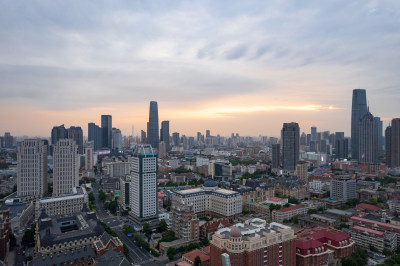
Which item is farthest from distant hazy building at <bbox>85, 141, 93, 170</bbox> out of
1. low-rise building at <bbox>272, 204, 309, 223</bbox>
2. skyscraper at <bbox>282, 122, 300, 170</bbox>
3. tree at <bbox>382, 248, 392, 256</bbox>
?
tree at <bbox>382, 248, 392, 256</bbox>

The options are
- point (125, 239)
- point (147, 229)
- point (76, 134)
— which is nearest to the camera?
point (125, 239)

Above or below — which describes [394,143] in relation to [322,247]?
above

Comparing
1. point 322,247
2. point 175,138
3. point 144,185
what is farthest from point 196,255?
point 175,138

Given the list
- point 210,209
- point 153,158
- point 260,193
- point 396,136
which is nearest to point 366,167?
point 396,136

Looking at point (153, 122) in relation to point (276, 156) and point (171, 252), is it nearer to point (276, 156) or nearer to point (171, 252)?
point (276, 156)

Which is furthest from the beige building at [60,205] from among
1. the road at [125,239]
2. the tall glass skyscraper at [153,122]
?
the tall glass skyscraper at [153,122]

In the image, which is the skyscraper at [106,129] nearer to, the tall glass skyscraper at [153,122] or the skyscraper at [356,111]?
the tall glass skyscraper at [153,122]

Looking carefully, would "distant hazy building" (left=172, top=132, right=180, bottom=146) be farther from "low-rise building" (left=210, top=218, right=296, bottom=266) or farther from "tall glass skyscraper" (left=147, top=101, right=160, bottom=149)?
"low-rise building" (left=210, top=218, right=296, bottom=266)
